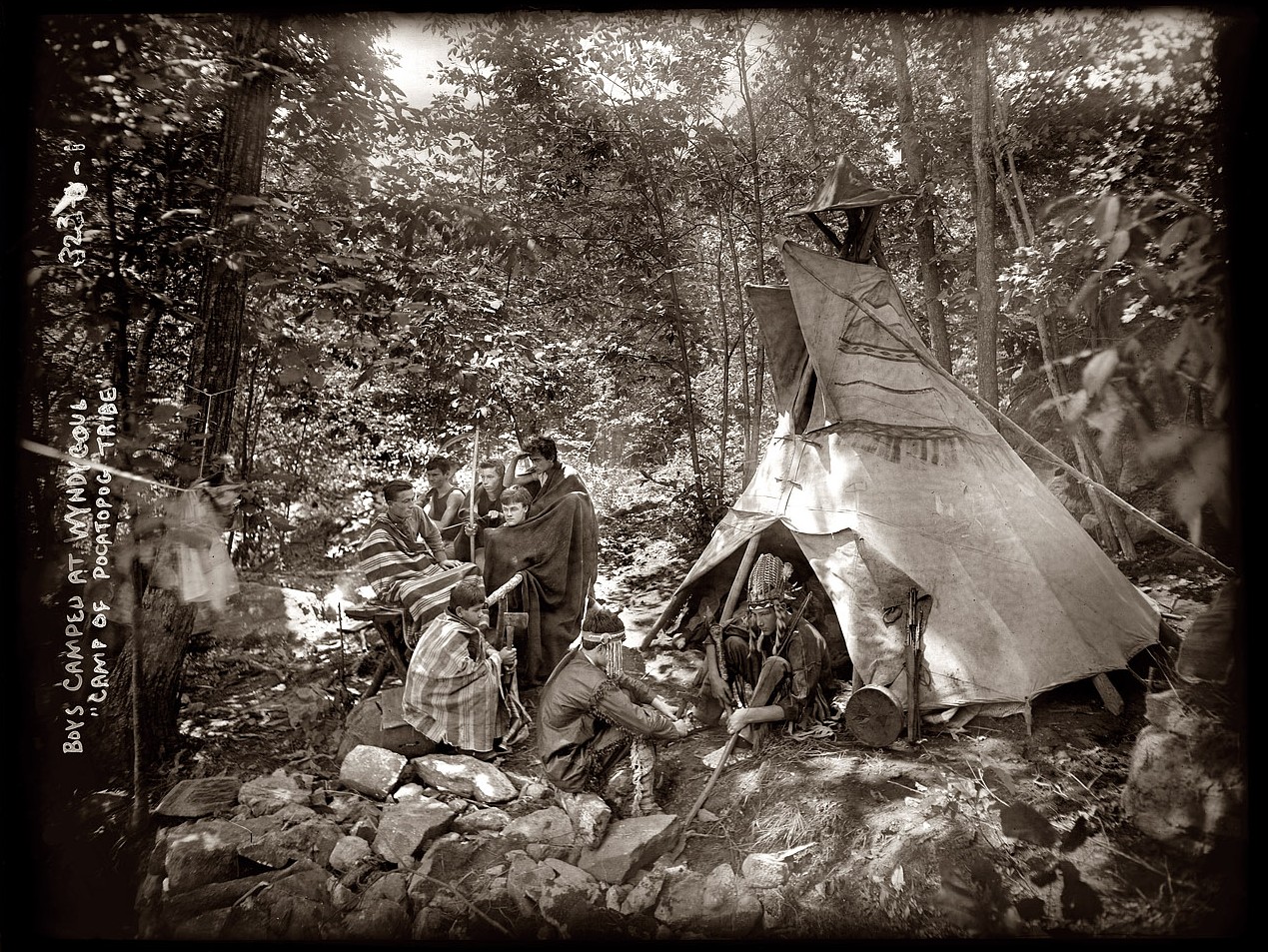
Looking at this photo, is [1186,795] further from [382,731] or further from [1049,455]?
[382,731]

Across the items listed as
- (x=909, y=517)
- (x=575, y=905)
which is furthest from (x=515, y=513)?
(x=909, y=517)

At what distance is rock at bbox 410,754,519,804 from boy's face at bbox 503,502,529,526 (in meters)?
1.09

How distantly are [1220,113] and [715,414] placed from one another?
2485 mm

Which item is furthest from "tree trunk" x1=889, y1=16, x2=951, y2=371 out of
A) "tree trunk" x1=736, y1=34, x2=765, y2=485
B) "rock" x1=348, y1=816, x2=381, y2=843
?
"rock" x1=348, y1=816, x2=381, y2=843

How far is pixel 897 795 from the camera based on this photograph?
2.65 m

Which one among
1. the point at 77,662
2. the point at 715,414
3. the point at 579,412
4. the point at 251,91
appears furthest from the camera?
the point at 715,414

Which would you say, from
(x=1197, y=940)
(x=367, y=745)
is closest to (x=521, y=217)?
(x=367, y=745)

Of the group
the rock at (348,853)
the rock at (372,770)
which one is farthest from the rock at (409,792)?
the rock at (348,853)

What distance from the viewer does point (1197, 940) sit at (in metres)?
2.57

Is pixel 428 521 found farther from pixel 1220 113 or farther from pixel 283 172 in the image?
pixel 1220 113

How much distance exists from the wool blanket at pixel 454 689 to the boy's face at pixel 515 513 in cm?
53

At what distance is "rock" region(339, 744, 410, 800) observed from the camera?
2.78 metres

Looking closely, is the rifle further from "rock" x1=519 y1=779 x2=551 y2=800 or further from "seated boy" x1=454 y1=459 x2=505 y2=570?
"rock" x1=519 y1=779 x2=551 y2=800

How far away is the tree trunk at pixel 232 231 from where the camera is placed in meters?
2.92
